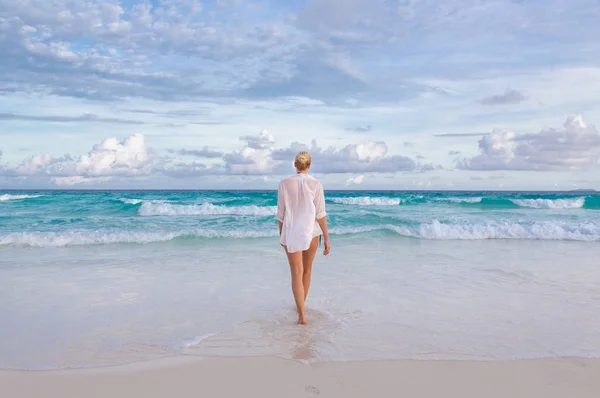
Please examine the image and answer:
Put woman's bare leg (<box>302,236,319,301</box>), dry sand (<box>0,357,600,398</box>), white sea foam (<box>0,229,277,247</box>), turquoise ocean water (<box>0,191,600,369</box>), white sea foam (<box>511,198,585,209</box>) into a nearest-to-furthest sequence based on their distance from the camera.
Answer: dry sand (<box>0,357,600,398</box>)
turquoise ocean water (<box>0,191,600,369</box>)
woman's bare leg (<box>302,236,319,301</box>)
white sea foam (<box>0,229,277,247</box>)
white sea foam (<box>511,198,585,209</box>)

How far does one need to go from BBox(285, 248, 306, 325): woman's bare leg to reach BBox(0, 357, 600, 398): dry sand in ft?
3.91

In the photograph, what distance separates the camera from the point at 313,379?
12.1 ft

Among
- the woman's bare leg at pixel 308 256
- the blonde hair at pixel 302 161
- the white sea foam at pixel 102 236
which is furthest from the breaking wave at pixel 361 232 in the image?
the blonde hair at pixel 302 161

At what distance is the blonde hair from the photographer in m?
5.24

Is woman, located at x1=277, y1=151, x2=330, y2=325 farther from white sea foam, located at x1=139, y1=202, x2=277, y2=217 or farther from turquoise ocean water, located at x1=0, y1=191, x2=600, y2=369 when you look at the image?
white sea foam, located at x1=139, y1=202, x2=277, y2=217

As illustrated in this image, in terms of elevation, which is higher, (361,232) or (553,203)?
(361,232)

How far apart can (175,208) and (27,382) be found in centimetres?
2581

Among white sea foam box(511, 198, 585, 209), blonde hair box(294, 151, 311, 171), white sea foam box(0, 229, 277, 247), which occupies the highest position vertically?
blonde hair box(294, 151, 311, 171)

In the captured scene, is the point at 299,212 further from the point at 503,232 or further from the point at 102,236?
the point at 503,232

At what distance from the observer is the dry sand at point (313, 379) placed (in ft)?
Result: 11.3

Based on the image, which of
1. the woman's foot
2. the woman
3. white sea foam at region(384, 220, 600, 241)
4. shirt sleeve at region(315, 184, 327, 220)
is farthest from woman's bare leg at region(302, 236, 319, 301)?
white sea foam at region(384, 220, 600, 241)

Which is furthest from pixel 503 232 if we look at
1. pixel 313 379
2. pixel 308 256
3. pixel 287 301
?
pixel 313 379

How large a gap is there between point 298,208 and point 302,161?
52 centimetres

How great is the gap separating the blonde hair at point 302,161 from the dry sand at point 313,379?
6.88 feet
